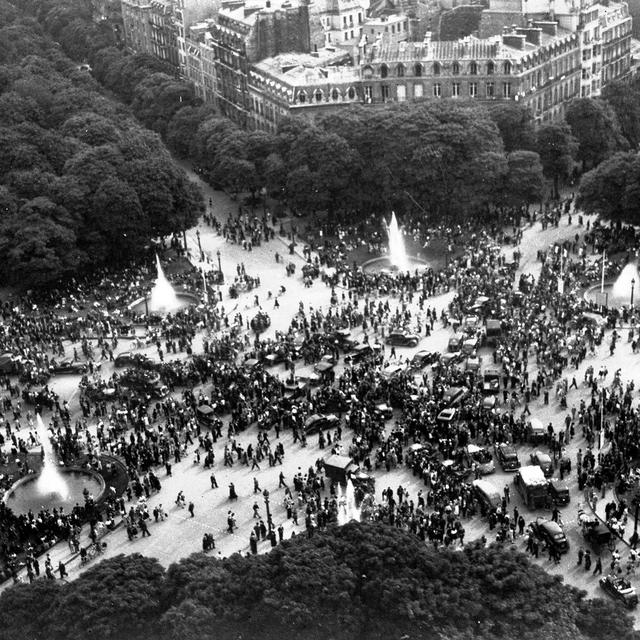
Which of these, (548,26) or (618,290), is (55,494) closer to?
(618,290)

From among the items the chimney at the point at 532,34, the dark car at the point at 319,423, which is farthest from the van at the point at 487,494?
the chimney at the point at 532,34

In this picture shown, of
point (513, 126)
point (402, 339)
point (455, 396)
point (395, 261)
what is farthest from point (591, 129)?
point (455, 396)

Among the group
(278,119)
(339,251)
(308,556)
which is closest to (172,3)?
(278,119)

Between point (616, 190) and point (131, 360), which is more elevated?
point (616, 190)

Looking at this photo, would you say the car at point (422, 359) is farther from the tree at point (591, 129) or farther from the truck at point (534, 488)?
the tree at point (591, 129)

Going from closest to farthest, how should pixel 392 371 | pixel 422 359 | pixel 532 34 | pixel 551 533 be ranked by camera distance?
pixel 551 533
pixel 392 371
pixel 422 359
pixel 532 34

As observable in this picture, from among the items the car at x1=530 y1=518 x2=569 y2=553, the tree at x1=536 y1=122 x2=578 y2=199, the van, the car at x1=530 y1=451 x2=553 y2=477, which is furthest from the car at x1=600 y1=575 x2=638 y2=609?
the tree at x1=536 y1=122 x2=578 y2=199

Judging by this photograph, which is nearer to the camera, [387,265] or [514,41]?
[387,265]

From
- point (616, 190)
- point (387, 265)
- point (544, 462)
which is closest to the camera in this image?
point (544, 462)

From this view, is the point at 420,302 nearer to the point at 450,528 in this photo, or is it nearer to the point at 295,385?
the point at 295,385
